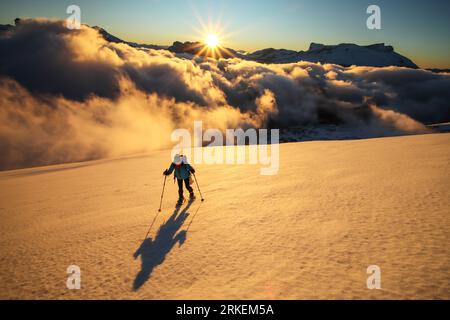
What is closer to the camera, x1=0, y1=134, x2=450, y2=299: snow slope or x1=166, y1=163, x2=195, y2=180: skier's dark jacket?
x1=0, y1=134, x2=450, y2=299: snow slope

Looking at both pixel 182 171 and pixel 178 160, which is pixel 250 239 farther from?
pixel 178 160

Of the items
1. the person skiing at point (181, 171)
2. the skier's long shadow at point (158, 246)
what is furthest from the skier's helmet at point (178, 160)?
the skier's long shadow at point (158, 246)

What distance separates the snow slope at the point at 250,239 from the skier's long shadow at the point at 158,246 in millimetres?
23

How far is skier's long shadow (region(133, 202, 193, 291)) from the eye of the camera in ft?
12.5

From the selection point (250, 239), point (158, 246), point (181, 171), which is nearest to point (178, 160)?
point (181, 171)

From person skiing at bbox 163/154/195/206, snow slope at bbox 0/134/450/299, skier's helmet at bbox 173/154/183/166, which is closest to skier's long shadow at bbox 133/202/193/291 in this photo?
snow slope at bbox 0/134/450/299

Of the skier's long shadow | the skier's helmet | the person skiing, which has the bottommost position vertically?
the skier's long shadow

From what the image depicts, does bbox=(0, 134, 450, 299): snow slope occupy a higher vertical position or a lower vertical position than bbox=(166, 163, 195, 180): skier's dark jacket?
lower

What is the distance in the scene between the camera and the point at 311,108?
165000mm

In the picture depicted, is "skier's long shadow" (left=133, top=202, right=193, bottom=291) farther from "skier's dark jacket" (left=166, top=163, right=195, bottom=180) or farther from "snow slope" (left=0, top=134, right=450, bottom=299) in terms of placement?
"skier's dark jacket" (left=166, top=163, right=195, bottom=180)

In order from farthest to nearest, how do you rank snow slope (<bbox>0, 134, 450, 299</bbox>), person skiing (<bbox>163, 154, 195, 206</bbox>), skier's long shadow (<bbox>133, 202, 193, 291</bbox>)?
person skiing (<bbox>163, 154, 195, 206</bbox>)
skier's long shadow (<bbox>133, 202, 193, 291</bbox>)
snow slope (<bbox>0, 134, 450, 299</bbox>)

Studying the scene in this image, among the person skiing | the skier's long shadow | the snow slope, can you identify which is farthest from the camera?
the person skiing

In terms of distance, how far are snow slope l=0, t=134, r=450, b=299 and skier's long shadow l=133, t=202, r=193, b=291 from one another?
0.02 m

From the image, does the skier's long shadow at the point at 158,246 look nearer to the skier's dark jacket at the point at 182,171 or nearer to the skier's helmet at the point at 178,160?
the skier's dark jacket at the point at 182,171
